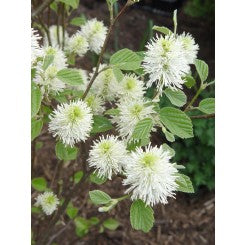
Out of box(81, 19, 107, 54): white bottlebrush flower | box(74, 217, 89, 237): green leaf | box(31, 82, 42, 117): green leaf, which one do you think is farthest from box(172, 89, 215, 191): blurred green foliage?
box(31, 82, 42, 117): green leaf

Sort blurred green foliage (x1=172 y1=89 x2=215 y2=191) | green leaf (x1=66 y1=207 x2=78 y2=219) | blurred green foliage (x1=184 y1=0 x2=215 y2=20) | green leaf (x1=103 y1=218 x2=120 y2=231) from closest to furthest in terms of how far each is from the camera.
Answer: green leaf (x1=66 y1=207 x2=78 y2=219), green leaf (x1=103 y1=218 x2=120 y2=231), blurred green foliage (x1=172 y1=89 x2=215 y2=191), blurred green foliage (x1=184 y1=0 x2=215 y2=20)

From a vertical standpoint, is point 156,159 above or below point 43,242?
above

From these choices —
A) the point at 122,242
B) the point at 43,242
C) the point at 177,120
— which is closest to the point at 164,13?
the point at 122,242

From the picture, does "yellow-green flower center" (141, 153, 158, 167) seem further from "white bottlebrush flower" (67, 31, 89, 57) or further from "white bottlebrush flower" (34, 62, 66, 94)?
"white bottlebrush flower" (67, 31, 89, 57)

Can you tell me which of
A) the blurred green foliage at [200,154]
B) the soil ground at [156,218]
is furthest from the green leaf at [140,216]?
the blurred green foliage at [200,154]

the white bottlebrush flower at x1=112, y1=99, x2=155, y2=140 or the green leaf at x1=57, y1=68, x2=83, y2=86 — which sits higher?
the green leaf at x1=57, y1=68, x2=83, y2=86

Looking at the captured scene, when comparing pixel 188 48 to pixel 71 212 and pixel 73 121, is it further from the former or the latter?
pixel 71 212

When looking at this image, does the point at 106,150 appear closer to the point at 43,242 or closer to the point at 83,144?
the point at 83,144
